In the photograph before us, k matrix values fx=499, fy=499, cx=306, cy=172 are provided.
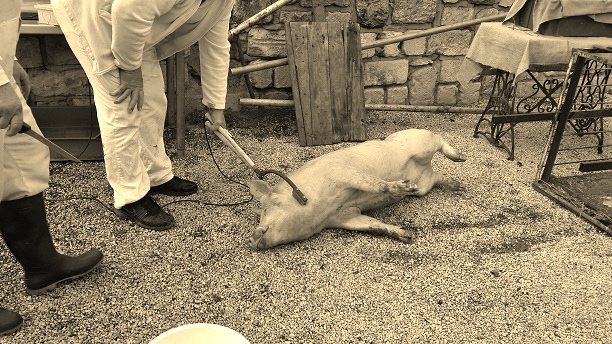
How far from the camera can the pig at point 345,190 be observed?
278cm

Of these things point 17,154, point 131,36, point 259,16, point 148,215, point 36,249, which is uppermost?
point 131,36

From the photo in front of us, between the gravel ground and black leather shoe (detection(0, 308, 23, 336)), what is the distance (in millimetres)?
40

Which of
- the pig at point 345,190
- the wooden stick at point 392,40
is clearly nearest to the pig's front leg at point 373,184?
the pig at point 345,190

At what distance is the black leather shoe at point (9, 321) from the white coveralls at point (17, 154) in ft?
1.66

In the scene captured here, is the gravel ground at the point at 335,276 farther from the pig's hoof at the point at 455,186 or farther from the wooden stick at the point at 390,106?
the wooden stick at the point at 390,106

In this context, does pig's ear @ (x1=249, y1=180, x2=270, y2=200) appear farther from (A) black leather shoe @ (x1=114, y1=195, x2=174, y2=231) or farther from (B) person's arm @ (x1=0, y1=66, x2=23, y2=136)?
(B) person's arm @ (x1=0, y1=66, x2=23, y2=136)

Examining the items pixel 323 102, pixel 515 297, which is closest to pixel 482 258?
pixel 515 297

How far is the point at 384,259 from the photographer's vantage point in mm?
2814

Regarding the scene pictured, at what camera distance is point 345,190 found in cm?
295

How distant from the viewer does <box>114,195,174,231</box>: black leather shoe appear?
9.93ft

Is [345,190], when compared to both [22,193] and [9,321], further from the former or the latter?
[9,321]

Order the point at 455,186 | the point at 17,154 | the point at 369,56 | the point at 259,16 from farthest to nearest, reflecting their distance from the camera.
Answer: the point at 369,56, the point at 259,16, the point at 455,186, the point at 17,154

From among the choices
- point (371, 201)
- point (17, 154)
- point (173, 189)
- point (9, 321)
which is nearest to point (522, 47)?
point (371, 201)

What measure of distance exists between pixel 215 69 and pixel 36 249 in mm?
1369
